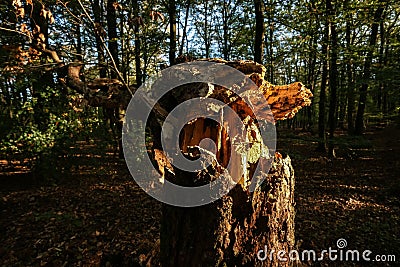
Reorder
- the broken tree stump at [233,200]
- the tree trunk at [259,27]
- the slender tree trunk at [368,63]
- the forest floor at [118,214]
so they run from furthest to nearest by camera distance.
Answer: the slender tree trunk at [368,63], the tree trunk at [259,27], the forest floor at [118,214], the broken tree stump at [233,200]

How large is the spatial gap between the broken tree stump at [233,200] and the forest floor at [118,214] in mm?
913

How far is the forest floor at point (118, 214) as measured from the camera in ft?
12.3

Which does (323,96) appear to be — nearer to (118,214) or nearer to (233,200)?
(118,214)

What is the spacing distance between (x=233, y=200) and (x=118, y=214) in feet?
13.4

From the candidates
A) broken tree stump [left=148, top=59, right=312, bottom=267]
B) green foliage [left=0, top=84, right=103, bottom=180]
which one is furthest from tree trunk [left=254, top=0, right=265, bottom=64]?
green foliage [left=0, top=84, right=103, bottom=180]

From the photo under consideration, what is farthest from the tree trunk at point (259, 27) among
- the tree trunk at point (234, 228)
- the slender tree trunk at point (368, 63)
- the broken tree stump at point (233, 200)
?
the tree trunk at point (234, 228)

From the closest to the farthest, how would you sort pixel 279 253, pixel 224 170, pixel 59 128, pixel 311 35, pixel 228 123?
pixel 224 170 < pixel 228 123 < pixel 279 253 < pixel 59 128 < pixel 311 35

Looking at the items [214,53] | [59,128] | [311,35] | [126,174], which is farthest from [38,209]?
[214,53]

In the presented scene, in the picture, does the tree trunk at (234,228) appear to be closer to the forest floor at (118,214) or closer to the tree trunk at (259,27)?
the forest floor at (118,214)

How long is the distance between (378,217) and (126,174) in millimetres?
6611

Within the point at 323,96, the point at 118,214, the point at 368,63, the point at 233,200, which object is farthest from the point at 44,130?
the point at 323,96

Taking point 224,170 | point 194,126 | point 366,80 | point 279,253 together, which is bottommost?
point 279,253

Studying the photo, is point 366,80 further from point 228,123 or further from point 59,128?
point 59,128

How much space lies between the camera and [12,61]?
4293 millimetres
